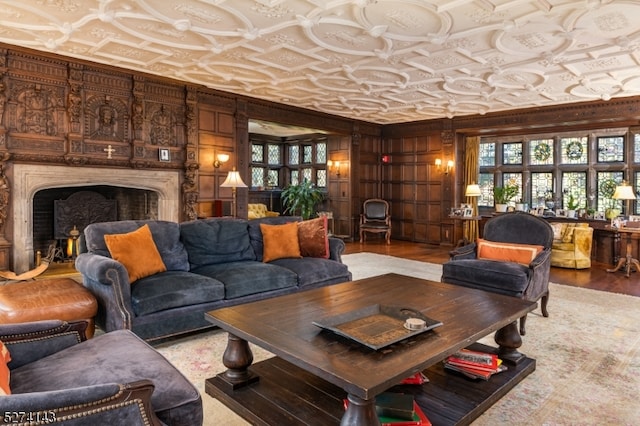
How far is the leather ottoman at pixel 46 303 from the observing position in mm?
2713

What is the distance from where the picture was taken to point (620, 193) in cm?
688

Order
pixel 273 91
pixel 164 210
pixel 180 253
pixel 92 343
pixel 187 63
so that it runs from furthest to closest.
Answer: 1. pixel 273 91
2. pixel 164 210
3. pixel 187 63
4. pixel 180 253
5. pixel 92 343

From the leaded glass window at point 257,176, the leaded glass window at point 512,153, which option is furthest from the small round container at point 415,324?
the leaded glass window at point 257,176

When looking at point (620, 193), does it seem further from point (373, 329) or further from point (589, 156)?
point (373, 329)

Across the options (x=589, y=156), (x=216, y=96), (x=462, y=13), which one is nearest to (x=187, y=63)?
(x=216, y=96)

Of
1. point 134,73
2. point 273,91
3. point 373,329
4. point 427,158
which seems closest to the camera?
point 373,329

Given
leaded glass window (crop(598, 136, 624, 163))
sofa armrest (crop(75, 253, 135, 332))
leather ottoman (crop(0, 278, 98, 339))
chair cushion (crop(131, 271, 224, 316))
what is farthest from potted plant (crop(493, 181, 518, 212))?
leather ottoman (crop(0, 278, 98, 339))

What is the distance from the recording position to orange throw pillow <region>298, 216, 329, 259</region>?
458 cm

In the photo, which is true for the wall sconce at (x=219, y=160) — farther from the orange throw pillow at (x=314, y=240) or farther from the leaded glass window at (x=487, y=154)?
the leaded glass window at (x=487, y=154)

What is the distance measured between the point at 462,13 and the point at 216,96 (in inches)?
178

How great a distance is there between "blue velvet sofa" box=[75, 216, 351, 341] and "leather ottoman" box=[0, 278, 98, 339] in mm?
116

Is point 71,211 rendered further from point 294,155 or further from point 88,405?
point 294,155

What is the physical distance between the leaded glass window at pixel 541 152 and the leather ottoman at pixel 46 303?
9310 mm

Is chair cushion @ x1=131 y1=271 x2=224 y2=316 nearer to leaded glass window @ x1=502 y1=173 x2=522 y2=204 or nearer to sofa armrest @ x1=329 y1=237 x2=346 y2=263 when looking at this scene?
sofa armrest @ x1=329 y1=237 x2=346 y2=263
